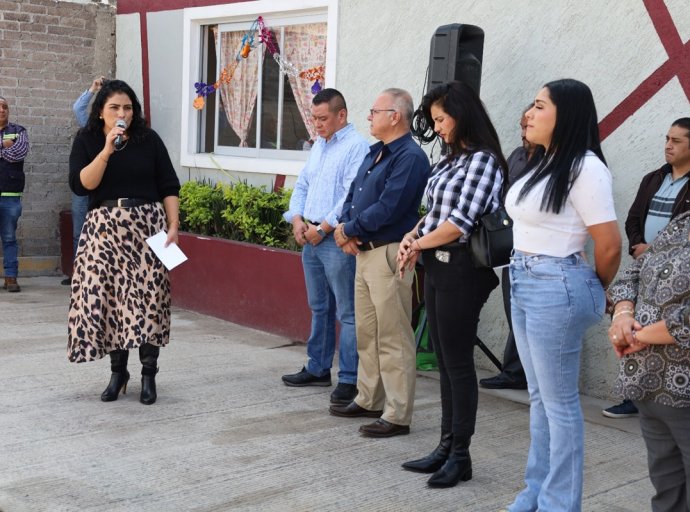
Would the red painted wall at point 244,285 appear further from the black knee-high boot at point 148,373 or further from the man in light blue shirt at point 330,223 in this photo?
the black knee-high boot at point 148,373

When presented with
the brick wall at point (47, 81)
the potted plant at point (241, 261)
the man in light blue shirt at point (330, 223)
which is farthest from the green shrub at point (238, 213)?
the brick wall at point (47, 81)

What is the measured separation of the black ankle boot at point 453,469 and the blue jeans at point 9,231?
6.51 meters

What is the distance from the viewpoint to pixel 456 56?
644 centimetres

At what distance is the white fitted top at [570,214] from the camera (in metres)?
3.50

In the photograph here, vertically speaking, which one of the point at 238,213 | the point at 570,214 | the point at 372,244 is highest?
the point at 570,214

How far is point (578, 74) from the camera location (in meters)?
6.41

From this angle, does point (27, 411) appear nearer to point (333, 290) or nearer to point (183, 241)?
point (333, 290)

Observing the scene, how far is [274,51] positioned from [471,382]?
5587 mm

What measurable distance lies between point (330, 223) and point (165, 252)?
0.98 m

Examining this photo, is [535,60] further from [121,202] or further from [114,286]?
[114,286]

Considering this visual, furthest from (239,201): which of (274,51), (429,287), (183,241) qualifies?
(429,287)

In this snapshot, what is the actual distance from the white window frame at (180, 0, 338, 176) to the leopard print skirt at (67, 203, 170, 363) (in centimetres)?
316

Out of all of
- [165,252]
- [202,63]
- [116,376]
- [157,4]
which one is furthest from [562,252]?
[157,4]

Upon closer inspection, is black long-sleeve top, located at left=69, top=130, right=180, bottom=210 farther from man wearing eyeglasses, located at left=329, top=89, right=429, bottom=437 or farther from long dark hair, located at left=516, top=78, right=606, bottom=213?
long dark hair, located at left=516, top=78, right=606, bottom=213
